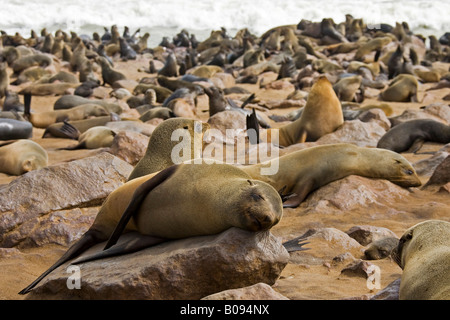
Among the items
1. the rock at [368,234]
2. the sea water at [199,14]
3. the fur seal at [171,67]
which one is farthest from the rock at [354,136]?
the sea water at [199,14]

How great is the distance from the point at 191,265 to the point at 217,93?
312 inches

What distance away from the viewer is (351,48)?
74.7 ft

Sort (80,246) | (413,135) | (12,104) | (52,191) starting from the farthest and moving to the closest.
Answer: (12,104), (413,135), (52,191), (80,246)

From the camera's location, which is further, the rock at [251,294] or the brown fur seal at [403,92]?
the brown fur seal at [403,92]

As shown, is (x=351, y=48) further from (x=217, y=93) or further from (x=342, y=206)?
(x=342, y=206)

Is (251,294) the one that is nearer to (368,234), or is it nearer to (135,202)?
(135,202)

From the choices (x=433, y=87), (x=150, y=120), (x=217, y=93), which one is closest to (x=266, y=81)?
(x=433, y=87)

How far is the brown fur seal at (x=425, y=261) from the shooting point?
2.46 m

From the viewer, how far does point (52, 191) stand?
15.1ft

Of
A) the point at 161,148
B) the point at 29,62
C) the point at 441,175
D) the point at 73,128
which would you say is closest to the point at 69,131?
the point at 73,128

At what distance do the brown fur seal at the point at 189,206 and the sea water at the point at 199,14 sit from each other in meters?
31.6

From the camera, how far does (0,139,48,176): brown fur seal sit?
6984 mm

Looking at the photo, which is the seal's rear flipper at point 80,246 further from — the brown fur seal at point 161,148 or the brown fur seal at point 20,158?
the brown fur seal at point 20,158

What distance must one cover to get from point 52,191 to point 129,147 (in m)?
2.25
